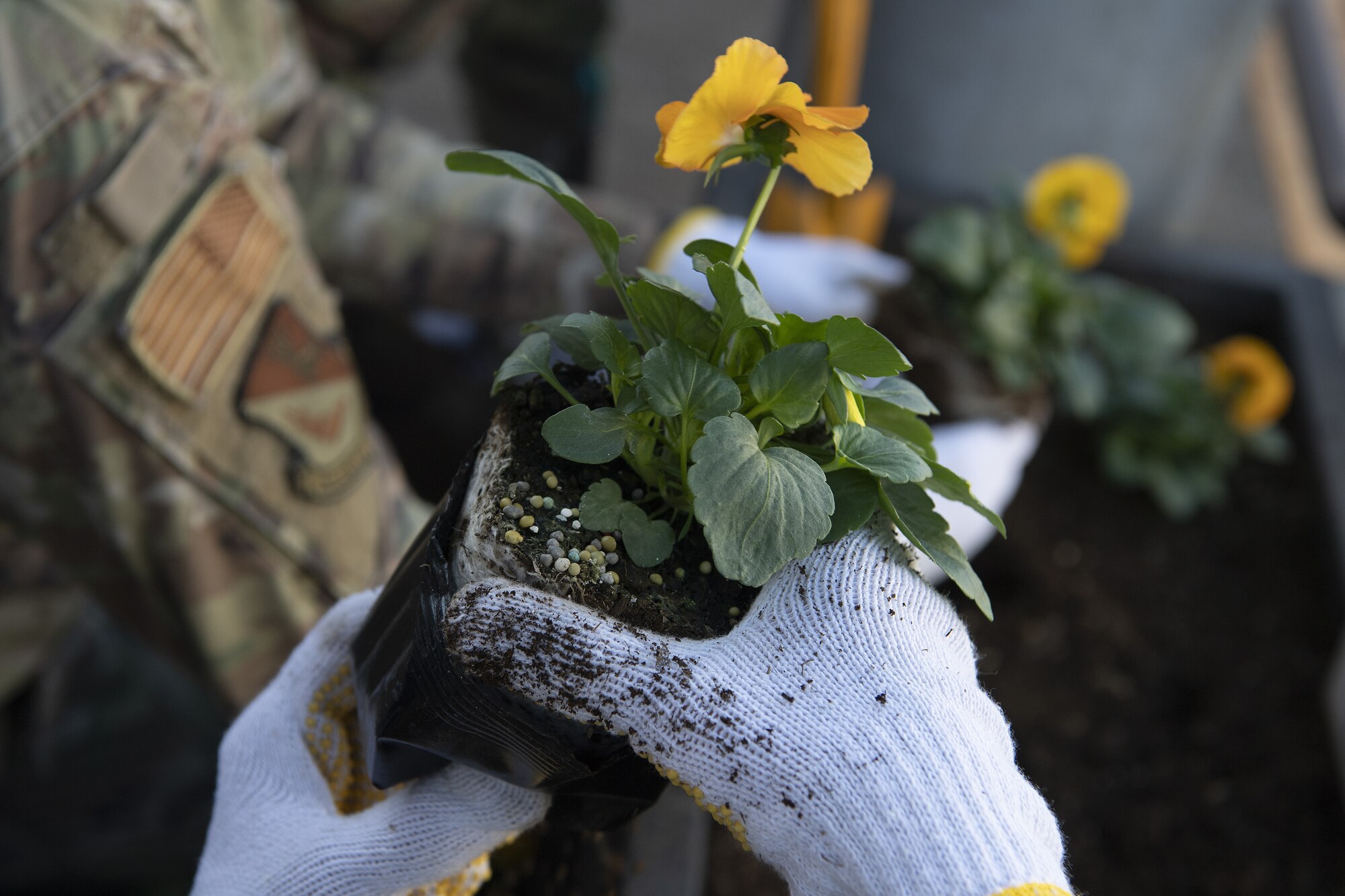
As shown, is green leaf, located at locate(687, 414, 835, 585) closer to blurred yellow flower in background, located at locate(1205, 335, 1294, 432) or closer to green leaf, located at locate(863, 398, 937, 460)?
green leaf, located at locate(863, 398, 937, 460)

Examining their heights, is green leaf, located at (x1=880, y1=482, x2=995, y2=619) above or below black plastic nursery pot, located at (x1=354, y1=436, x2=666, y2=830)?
above

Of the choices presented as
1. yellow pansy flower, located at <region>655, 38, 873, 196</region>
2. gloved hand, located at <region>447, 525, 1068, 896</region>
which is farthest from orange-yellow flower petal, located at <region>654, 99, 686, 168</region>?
gloved hand, located at <region>447, 525, 1068, 896</region>

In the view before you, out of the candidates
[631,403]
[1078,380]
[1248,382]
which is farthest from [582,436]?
[1248,382]

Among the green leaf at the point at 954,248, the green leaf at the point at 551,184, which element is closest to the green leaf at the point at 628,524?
the green leaf at the point at 551,184

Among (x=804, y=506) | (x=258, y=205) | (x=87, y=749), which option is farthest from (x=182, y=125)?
(x=87, y=749)

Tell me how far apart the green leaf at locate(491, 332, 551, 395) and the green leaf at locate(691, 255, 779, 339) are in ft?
A: 0.28

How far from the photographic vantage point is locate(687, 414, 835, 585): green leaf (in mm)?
375

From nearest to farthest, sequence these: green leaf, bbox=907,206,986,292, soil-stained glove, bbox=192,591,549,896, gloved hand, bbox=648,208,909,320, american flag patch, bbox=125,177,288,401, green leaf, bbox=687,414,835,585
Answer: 1. green leaf, bbox=687,414,835,585
2. soil-stained glove, bbox=192,591,549,896
3. american flag patch, bbox=125,177,288,401
4. gloved hand, bbox=648,208,909,320
5. green leaf, bbox=907,206,986,292

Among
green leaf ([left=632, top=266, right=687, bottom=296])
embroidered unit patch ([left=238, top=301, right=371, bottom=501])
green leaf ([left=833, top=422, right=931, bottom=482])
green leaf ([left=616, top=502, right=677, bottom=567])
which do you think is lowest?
embroidered unit patch ([left=238, top=301, right=371, bottom=501])

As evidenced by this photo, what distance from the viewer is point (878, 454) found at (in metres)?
0.40

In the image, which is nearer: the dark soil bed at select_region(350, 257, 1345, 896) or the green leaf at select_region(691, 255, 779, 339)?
the green leaf at select_region(691, 255, 779, 339)

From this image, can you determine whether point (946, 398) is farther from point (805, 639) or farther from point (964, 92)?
point (964, 92)

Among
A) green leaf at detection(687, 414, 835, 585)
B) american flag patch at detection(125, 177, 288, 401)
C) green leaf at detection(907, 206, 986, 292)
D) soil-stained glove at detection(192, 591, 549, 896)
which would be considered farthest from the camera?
green leaf at detection(907, 206, 986, 292)

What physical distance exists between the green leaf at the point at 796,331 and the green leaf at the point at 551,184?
8cm
